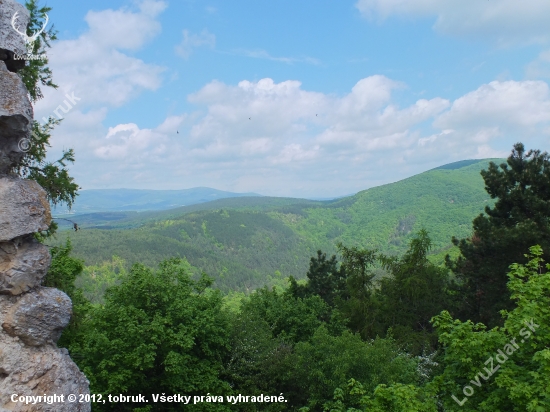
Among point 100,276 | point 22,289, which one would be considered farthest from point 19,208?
point 100,276

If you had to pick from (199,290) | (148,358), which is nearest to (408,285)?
(199,290)

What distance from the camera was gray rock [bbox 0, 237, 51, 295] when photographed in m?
8.78

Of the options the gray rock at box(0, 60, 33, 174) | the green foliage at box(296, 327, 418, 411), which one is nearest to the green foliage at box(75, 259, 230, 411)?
the green foliage at box(296, 327, 418, 411)

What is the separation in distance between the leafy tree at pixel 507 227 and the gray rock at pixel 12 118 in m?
20.8

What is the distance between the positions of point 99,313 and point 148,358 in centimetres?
351

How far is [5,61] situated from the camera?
9977mm

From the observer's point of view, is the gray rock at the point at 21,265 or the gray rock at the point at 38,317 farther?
the gray rock at the point at 21,265

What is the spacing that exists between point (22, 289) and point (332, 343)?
42.6 feet

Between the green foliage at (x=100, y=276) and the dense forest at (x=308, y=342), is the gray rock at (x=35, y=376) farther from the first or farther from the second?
the green foliage at (x=100, y=276)

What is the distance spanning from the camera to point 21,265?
9.00m

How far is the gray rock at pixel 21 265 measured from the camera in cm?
878

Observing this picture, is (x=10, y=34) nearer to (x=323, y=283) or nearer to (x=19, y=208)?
(x=19, y=208)

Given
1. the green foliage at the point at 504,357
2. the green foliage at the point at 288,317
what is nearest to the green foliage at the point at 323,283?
the green foliage at the point at 288,317

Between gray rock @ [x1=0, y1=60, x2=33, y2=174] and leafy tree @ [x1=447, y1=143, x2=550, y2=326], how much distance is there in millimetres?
20783
